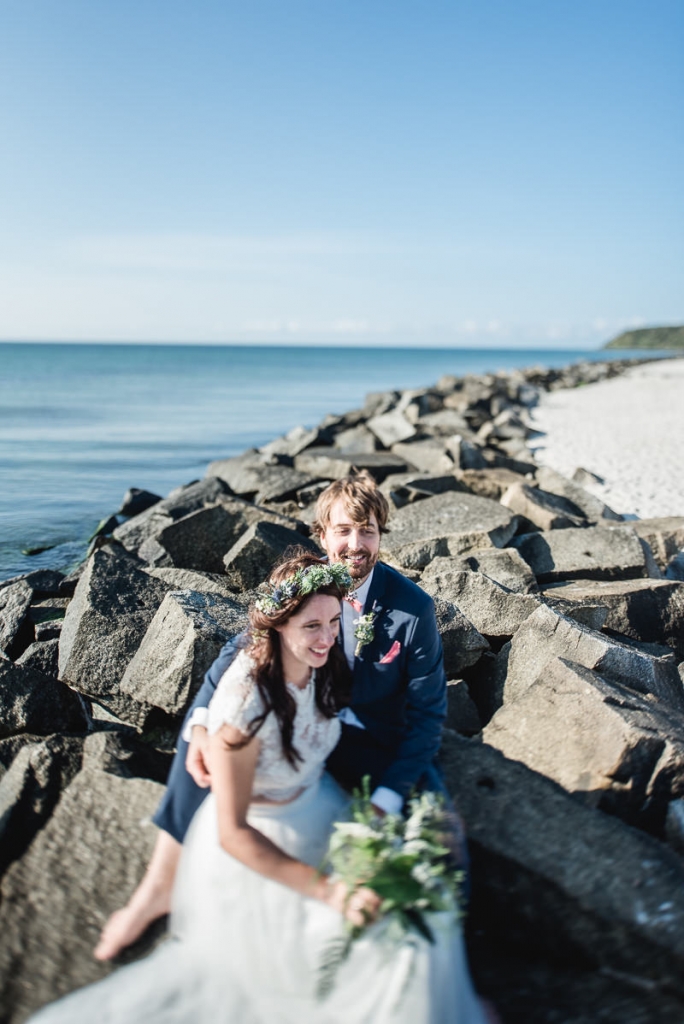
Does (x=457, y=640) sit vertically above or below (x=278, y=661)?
below

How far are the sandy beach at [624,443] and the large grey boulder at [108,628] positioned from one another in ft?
26.4

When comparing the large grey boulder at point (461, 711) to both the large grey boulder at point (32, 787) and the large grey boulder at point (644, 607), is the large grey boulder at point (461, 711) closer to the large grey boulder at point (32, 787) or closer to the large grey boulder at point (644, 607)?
the large grey boulder at point (644, 607)

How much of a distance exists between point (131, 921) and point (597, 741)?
7.57 feet

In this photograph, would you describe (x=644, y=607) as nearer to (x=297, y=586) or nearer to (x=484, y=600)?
(x=484, y=600)

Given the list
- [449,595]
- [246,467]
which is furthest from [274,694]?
[246,467]

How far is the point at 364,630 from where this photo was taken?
3.70m

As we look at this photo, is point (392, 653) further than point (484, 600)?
No

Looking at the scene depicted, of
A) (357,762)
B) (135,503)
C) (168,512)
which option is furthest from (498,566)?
(135,503)

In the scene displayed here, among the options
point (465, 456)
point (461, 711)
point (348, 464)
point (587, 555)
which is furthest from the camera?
point (465, 456)

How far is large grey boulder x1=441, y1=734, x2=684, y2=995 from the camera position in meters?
3.04

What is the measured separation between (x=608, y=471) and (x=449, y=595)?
10.2 meters

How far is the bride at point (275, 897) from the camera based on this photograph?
267 centimetres

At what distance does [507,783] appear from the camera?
3.75m

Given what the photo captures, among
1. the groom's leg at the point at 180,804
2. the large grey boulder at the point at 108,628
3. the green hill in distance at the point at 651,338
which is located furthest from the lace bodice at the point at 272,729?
the green hill in distance at the point at 651,338
